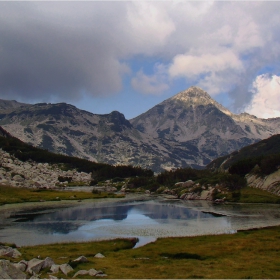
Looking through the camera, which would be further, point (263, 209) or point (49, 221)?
point (263, 209)

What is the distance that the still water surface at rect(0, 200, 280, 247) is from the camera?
6981 cm

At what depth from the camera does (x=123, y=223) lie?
88.5 m

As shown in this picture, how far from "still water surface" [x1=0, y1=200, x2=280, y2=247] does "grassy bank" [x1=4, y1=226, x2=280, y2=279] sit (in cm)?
665

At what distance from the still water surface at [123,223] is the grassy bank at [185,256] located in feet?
21.8

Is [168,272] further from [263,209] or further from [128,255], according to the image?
[263,209]

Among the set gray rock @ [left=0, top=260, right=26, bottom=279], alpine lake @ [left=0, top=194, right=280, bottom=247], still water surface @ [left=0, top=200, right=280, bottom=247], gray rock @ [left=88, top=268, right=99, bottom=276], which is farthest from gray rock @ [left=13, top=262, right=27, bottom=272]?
still water surface @ [left=0, top=200, right=280, bottom=247]

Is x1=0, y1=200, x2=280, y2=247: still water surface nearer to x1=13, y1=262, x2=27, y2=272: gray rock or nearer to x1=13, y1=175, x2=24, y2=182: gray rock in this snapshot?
x1=13, y1=262, x2=27, y2=272: gray rock

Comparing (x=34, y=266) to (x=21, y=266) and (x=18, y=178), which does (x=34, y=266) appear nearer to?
(x=21, y=266)

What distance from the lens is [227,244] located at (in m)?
56.6

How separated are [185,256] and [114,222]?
1699 inches

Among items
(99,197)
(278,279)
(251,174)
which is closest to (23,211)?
(99,197)

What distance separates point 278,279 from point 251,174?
133m

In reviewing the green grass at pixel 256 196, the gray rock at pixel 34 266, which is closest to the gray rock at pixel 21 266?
the gray rock at pixel 34 266

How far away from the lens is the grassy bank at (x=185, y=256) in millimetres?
37125
